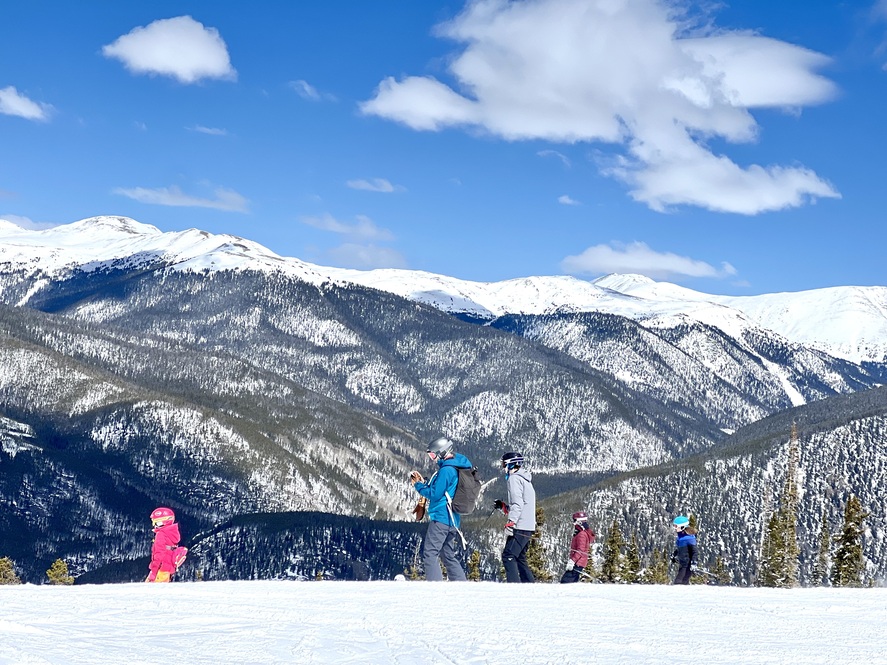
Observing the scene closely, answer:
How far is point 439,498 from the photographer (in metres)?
17.3

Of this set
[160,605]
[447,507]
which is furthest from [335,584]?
[160,605]

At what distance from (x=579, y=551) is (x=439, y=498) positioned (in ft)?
23.6

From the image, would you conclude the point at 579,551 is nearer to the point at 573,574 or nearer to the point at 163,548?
the point at 573,574

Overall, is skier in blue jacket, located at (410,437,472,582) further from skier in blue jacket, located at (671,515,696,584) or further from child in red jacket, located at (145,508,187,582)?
skier in blue jacket, located at (671,515,696,584)

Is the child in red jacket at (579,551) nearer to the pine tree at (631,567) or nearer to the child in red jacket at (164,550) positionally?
the child in red jacket at (164,550)

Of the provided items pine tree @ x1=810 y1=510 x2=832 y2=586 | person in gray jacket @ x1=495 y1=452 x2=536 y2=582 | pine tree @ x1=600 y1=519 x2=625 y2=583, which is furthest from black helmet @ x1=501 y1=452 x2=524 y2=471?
pine tree @ x1=810 y1=510 x2=832 y2=586

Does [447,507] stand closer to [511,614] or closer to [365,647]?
[511,614]

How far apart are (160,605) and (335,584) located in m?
4.89

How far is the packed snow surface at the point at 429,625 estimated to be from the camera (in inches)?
373

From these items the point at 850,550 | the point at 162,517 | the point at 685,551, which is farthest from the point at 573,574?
the point at 850,550

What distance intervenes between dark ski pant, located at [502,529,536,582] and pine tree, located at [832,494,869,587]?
35953 mm

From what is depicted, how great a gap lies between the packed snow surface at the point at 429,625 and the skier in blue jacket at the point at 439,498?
33.1 inches

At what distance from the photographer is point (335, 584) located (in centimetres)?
1755

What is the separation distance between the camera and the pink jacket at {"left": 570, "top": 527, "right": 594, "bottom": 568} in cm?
2295
